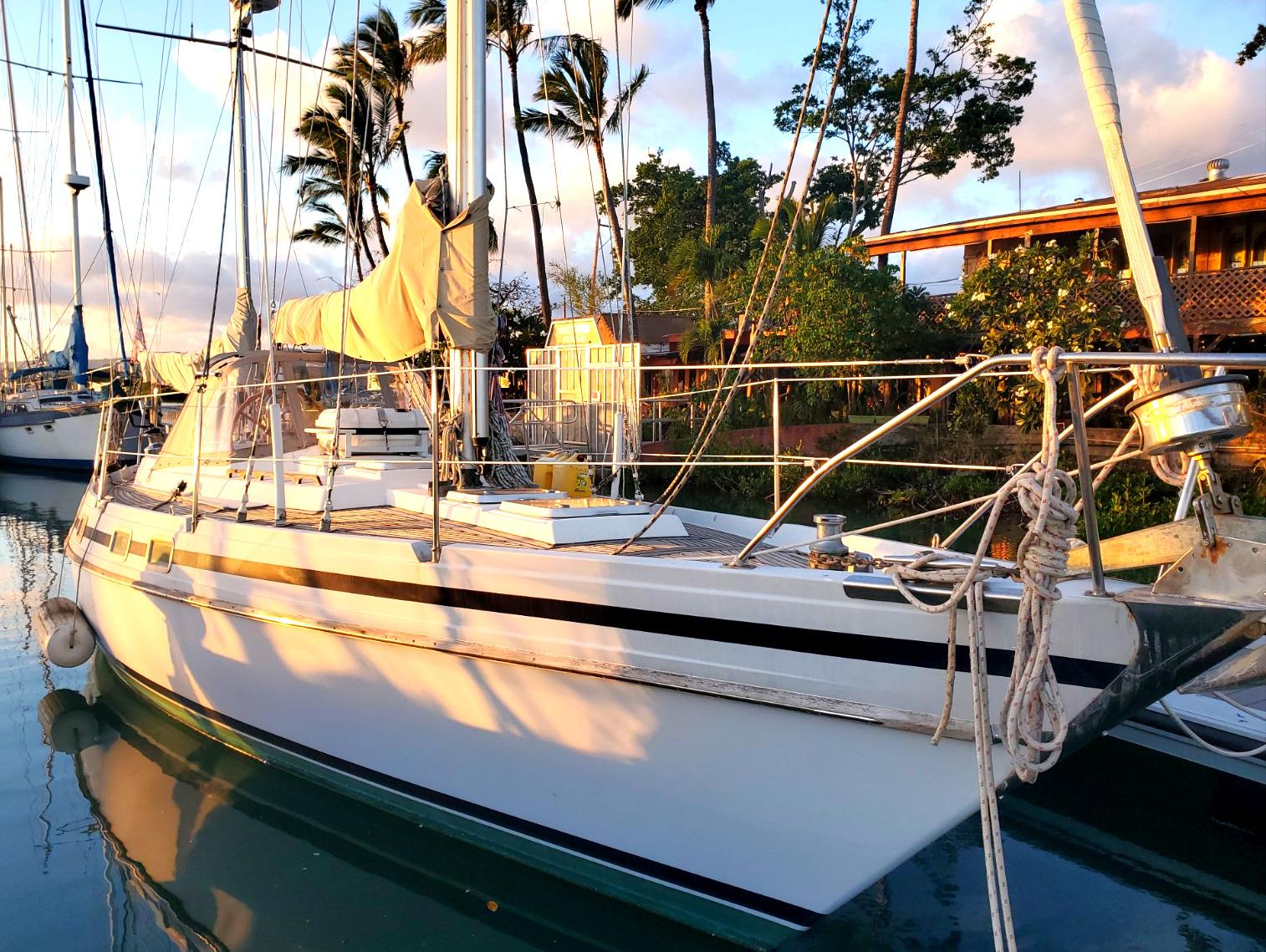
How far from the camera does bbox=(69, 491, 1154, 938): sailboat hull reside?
12.1ft

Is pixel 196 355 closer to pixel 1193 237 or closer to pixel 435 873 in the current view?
pixel 435 873

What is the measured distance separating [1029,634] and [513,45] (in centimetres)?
2258

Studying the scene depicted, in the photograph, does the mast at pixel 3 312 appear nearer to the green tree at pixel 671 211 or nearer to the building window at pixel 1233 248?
the green tree at pixel 671 211

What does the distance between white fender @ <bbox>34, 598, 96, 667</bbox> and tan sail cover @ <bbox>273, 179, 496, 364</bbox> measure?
3997 mm

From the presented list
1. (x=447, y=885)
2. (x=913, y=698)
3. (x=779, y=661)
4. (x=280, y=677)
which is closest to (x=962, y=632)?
(x=913, y=698)

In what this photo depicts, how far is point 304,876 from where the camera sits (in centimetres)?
532

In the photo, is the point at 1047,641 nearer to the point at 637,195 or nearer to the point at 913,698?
the point at 913,698

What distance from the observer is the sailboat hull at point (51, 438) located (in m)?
27.7

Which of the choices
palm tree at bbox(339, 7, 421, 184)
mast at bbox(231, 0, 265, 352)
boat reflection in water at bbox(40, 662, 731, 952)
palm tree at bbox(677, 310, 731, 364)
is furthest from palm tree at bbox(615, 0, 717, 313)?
boat reflection in water at bbox(40, 662, 731, 952)

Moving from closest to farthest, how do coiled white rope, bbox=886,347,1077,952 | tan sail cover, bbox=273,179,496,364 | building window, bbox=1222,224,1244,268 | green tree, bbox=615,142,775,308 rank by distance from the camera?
coiled white rope, bbox=886,347,1077,952
tan sail cover, bbox=273,179,496,364
building window, bbox=1222,224,1244,268
green tree, bbox=615,142,775,308

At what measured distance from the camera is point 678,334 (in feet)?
103

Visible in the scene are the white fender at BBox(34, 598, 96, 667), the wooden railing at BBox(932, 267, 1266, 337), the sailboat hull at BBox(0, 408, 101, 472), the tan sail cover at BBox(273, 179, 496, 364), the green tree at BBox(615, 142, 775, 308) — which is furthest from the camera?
the green tree at BBox(615, 142, 775, 308)

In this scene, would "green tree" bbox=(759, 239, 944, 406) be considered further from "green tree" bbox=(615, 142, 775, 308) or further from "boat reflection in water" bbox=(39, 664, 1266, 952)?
"boat reflection in water" bbox=(39, 664, 1266, 952)

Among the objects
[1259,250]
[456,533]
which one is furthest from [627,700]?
[1259,250]
